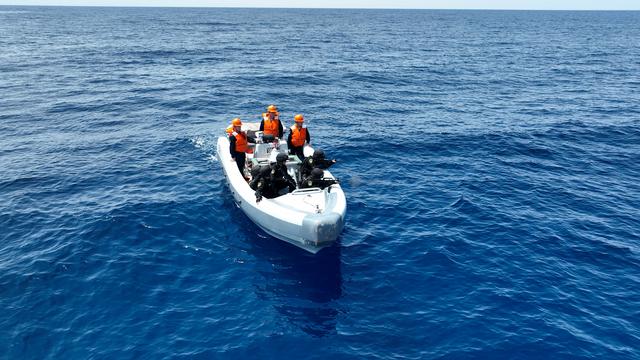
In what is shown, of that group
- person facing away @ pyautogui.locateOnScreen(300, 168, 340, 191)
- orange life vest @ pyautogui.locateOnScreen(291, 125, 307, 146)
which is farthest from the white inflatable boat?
orange life vest @ pyautogui.locateOnScreen(291, 125, 307, 146)

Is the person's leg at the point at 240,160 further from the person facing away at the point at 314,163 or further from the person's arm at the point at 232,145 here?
the person facing away at the point at 314,163

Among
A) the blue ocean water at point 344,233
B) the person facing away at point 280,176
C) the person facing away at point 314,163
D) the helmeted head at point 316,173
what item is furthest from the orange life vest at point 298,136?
the blue ocean water at point 344,233

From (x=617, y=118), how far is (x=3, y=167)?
130ft

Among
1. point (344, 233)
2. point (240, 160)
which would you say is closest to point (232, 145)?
point (240, 160)

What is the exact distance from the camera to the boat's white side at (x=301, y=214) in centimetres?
1520

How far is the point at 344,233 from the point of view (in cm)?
1819

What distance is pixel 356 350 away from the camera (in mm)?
12305

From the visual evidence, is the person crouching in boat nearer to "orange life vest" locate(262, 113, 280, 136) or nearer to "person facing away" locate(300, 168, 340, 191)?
"orange life vest" locate(262, 113, 280, 136)

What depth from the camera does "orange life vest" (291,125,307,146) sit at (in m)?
20.2

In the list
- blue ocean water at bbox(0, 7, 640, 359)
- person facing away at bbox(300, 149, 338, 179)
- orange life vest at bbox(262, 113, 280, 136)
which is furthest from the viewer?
orange life vest at bbox(262, 113, 280, 136)

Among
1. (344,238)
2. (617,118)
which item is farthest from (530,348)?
(617,118)

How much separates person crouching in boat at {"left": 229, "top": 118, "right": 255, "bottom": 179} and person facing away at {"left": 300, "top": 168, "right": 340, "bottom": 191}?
3.49m

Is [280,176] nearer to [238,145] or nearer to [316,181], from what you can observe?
[316,181]

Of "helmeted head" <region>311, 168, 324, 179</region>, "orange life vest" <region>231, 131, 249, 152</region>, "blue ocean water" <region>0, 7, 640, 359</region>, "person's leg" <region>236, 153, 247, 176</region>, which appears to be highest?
"orange life vest" <region>231, 131, 249, 152</region>
